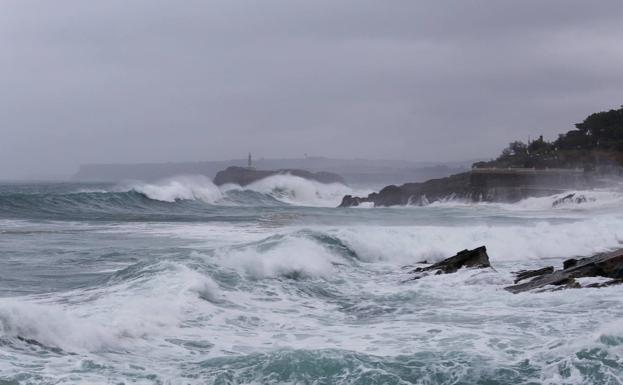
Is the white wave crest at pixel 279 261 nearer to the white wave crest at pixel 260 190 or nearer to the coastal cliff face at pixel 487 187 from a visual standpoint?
the white wave crest at pixel 260 190

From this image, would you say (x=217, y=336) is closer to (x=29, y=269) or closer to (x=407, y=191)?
(x=29, y=269)

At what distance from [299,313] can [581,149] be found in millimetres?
67013

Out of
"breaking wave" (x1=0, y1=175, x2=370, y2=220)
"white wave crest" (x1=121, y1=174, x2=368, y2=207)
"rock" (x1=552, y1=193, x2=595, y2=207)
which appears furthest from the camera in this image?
"white wave crest" (x1=121, y1=174, x2=368, y2=207)

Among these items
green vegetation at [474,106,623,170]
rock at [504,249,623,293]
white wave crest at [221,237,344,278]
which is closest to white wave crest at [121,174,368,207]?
green vegetation at [474,106,623,170]

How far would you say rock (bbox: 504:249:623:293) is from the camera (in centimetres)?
1276

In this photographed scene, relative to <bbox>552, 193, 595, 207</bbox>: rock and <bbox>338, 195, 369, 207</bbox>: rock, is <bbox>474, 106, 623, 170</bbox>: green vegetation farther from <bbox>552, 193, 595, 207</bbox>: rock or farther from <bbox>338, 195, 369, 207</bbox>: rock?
<bbox>338, 195, 369, 207</bbox>: rock

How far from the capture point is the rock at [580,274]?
1276cm

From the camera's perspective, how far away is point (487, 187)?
5469 cm

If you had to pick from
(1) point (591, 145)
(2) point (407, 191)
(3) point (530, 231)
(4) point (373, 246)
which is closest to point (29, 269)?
(4) point (373, 246)

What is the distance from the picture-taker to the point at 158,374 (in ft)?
24.7

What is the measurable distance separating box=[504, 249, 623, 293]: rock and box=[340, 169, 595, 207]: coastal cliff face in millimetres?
38876

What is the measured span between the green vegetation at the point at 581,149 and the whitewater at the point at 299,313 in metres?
41.0

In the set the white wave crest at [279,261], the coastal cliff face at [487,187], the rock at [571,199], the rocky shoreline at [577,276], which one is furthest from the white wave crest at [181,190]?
the rocky shoreline at [577,276]

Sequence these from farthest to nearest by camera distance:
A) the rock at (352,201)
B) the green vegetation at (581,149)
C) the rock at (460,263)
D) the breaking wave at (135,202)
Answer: the green vegetation at (581,149) → the rock at (352,201) → the breaking wave at (135,202) → the rock at (460,263)
